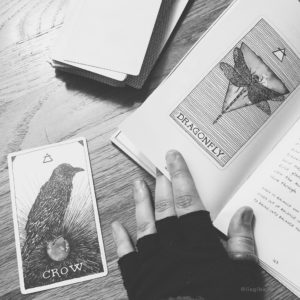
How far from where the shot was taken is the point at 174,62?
0.84 meters

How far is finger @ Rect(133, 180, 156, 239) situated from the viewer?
806 millimetres

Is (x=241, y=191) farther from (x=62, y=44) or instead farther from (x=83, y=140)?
(x=62, y=44)

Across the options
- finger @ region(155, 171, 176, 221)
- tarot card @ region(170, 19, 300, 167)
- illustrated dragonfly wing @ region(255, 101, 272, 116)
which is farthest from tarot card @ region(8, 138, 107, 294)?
illustrated dragonfly wing @ region(255, 101, 272, 116)

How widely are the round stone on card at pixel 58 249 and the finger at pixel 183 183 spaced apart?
0.71ft

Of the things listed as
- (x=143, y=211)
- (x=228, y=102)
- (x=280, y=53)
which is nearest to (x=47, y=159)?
(x=143, y=211)

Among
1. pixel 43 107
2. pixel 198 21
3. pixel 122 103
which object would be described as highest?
pixel 198 21

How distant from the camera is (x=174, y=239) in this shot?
0.79 meters

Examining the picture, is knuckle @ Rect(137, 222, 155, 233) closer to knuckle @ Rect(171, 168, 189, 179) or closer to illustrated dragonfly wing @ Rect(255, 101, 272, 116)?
knuckle @ Rect(171, 168, 189, 179)

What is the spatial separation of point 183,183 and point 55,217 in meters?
0.24

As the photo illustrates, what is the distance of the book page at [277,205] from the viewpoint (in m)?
0.77

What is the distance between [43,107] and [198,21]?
12.9 inches

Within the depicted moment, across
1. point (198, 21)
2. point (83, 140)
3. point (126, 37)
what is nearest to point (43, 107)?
point (83, 140)

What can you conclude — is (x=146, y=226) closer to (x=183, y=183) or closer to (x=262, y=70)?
(x=183, y=183)

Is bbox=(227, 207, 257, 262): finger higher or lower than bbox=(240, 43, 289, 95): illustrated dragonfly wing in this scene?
lower
